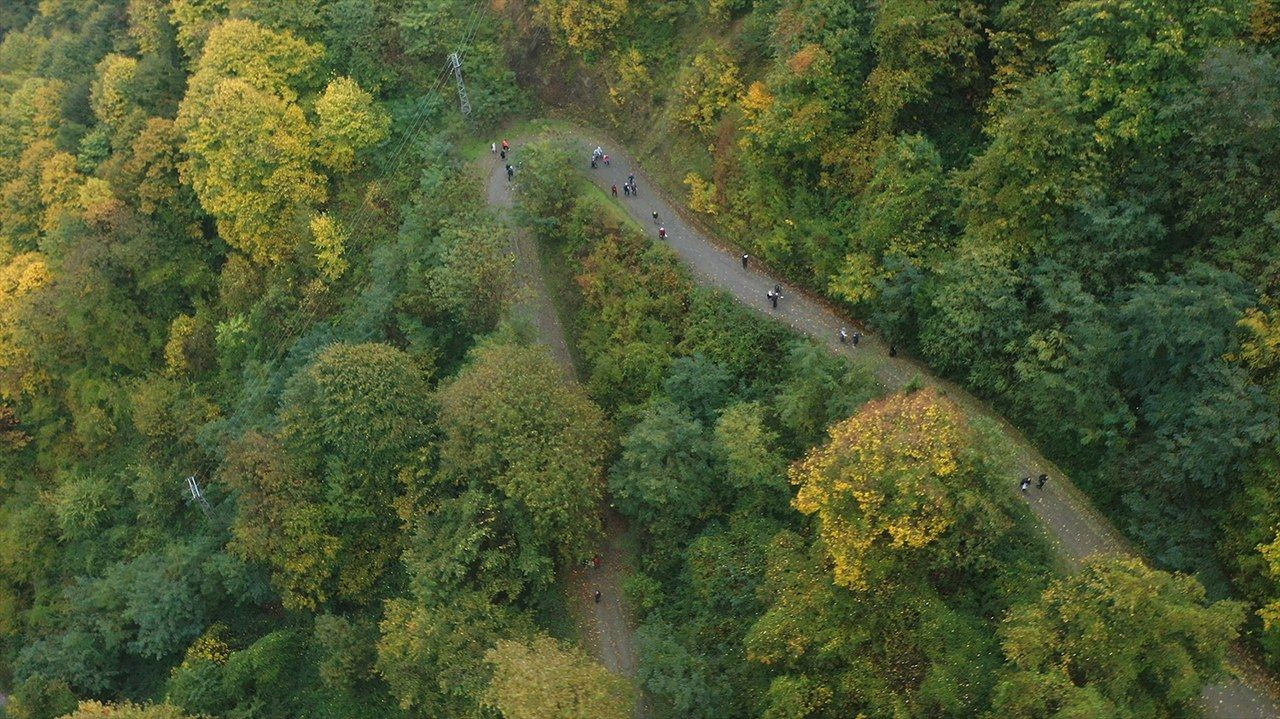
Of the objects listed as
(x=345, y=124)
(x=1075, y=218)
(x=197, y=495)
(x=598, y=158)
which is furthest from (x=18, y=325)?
(x=1075, y=218)

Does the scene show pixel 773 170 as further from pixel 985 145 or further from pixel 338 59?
pixel 338 59

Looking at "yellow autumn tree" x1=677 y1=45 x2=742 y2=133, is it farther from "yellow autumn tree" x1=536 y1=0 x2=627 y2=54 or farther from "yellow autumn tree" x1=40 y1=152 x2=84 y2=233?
"yellow autumn tree" x1=40 y1=152 x2=84 y2=233

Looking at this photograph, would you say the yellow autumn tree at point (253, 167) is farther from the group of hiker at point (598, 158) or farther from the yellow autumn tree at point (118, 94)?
the group of hiker at point (598, 158)

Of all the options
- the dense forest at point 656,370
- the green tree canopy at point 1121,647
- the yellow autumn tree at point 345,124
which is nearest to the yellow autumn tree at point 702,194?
the dense forest at point 656,370

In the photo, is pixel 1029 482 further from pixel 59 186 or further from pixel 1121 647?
pixel 59 186

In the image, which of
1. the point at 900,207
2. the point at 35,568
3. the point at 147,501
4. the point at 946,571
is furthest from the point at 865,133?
the point at 35,568

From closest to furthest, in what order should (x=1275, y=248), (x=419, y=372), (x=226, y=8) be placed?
(x=1275, y=248) < (x=419, y=372) < (x=226, y=8)
